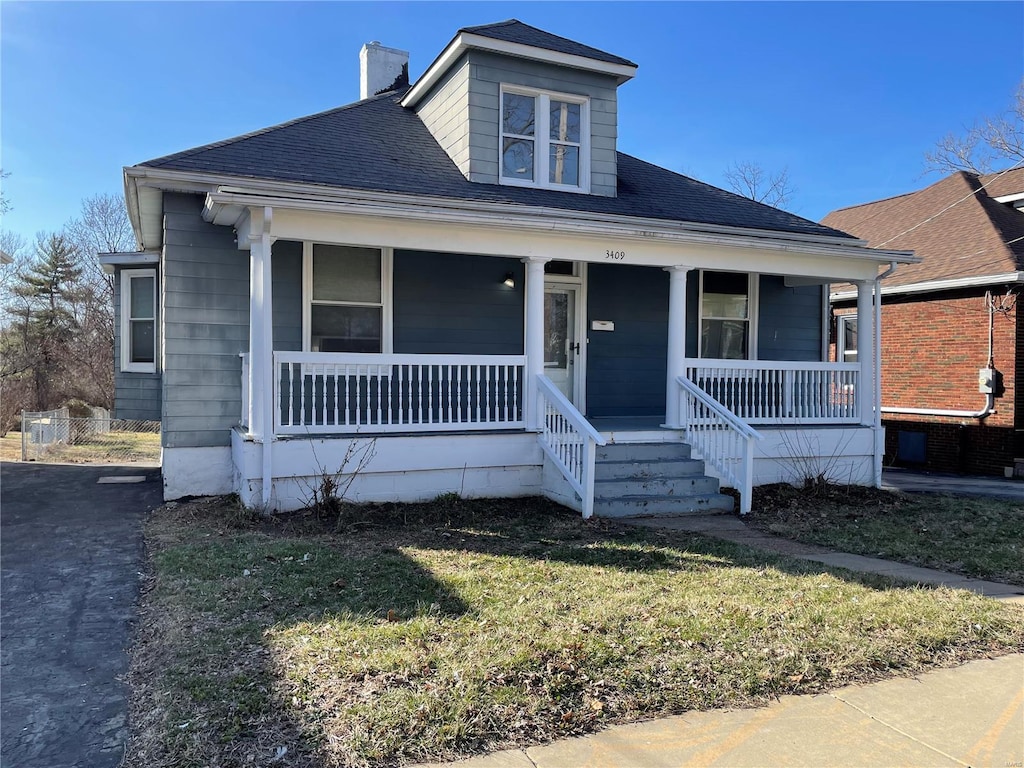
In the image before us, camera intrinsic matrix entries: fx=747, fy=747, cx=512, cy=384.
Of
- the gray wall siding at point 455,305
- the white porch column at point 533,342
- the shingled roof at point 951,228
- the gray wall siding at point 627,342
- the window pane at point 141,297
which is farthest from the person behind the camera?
the shingled roof at point 951,228

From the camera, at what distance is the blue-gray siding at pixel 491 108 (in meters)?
10.4

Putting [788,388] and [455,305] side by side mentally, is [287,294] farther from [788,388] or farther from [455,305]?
[788,388]

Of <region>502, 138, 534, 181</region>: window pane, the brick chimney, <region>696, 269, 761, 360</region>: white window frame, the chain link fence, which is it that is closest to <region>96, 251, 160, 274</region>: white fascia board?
the chain link fence

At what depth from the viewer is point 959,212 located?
53.5ft

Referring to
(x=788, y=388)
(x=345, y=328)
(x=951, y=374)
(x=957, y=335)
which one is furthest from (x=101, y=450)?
(x=957, y=335)

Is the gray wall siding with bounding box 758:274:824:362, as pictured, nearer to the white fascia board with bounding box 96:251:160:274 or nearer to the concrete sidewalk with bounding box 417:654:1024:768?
the concrete sidewalk with bounding box 417:654:1024:768

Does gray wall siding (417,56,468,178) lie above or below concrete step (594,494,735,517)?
above

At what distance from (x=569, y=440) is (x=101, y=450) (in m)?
10.2

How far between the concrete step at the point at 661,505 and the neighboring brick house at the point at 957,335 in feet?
Result: 24.7

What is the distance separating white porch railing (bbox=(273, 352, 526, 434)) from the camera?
8047mm

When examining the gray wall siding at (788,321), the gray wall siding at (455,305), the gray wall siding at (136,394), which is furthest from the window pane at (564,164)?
the gray wall siding at (136,394)

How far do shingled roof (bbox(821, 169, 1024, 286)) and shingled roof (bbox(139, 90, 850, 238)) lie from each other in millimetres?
4306

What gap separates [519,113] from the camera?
10867 millimetres

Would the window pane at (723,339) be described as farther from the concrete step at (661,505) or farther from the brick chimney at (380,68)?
the brick chimney at (380,68)
